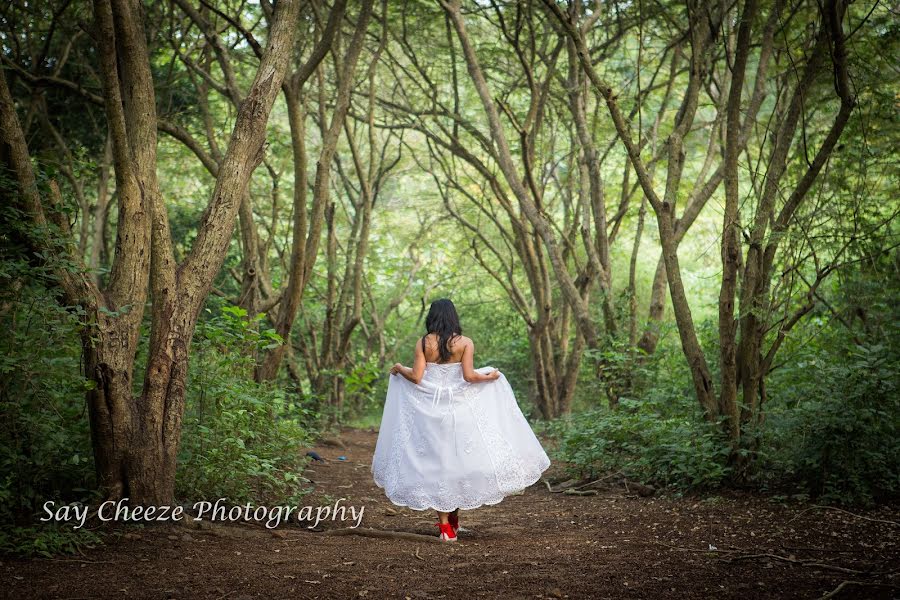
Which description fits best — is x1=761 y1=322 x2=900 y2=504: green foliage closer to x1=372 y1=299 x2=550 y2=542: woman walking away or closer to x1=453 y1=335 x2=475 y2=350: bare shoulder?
x1=372 y1=299 x2=550 y2=542: woman walking away

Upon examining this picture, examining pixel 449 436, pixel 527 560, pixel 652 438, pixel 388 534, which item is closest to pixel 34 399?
pixel 388 534

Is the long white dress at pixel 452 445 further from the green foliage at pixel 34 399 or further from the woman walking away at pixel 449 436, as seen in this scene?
the green foliage at pixel 34 399

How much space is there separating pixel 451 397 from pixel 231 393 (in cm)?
192

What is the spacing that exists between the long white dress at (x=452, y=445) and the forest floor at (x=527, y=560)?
14.9 inches

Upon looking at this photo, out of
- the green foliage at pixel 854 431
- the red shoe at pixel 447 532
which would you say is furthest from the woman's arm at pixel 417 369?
the green foliage at pixel 854 431

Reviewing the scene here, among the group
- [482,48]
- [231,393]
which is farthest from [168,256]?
[482,48]

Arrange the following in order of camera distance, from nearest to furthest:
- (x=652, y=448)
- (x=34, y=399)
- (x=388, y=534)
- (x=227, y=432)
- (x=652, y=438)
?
(x=34, y=399) → (x=388, y=534) → (x=227, y=432) → (x=652, y=448) → (x=652, y=438)

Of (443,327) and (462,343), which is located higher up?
(443,327)

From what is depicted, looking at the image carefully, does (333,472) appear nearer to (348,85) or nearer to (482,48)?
(348,85)

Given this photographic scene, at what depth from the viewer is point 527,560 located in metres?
4.72

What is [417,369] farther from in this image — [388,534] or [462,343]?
[388,534]

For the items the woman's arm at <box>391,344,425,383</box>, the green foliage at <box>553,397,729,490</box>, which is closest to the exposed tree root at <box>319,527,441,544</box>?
the woman's arm at <box>391,344,425,383</box>

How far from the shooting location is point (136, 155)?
559 centimetres

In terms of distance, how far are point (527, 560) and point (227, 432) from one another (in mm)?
3000
